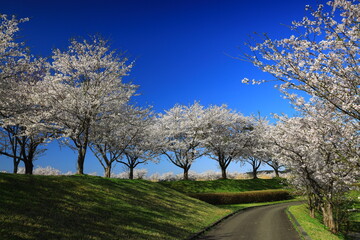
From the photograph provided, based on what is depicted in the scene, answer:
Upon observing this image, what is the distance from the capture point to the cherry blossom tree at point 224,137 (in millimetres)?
46062

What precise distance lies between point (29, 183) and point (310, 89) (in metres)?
14.1

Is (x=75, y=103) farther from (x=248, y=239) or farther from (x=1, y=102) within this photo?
(x=248, y=239)

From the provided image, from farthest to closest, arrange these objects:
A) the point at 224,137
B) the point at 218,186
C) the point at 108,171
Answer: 1. the point at 224,137
2. the point at 218,186
3. the point at 108,171

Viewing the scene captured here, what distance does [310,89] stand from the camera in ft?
22.0

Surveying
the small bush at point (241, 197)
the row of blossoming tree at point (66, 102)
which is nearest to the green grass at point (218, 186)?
the small bush at point (241, 197)

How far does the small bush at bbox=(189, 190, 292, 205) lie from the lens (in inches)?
1260

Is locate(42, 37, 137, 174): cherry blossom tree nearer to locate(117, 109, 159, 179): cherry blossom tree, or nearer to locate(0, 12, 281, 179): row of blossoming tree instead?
locate(0, 12, 281, 179): row of blossoming tree

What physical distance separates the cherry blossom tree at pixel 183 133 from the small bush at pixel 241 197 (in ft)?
36.0

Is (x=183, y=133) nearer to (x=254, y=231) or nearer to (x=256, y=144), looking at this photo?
(x=256, y=144)

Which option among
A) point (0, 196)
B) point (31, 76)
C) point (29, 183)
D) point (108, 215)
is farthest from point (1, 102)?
point (108, 215)

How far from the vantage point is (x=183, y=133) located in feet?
152

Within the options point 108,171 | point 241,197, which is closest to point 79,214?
A: point 108,171

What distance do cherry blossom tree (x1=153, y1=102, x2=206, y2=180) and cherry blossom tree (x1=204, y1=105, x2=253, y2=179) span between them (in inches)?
64.3

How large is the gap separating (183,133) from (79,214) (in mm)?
35236
